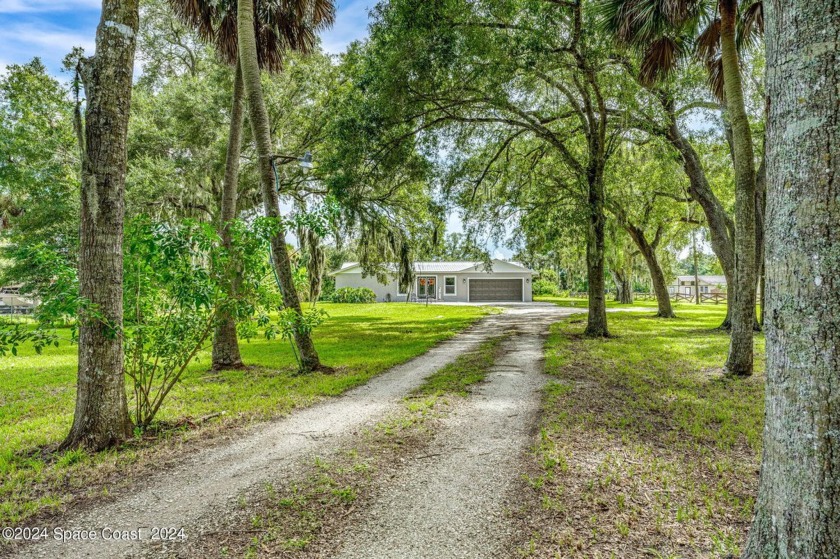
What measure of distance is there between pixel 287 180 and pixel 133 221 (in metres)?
10.0

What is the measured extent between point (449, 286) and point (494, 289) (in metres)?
3.76

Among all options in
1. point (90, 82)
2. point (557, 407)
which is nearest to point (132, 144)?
point (90, 82)

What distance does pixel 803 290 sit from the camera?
1882 millimetres

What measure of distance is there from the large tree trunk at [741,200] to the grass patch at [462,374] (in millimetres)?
4236

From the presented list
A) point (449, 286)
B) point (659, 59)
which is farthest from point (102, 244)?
point (449, 286)

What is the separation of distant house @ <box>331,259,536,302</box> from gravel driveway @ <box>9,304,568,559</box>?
29.6 m

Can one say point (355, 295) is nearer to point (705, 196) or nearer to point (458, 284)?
point (458, 284)

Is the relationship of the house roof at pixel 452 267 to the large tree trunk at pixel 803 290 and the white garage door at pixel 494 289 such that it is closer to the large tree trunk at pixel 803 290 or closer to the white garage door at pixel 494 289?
the white garage door at pixel 494 289

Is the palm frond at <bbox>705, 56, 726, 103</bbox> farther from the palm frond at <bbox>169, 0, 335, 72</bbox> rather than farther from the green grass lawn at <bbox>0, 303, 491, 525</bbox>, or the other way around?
the green grass lawn at <bbox>0, 303, 491, 525</bbox>

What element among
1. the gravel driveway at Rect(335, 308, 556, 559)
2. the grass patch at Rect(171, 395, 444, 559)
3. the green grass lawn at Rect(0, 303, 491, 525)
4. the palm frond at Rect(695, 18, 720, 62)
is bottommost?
the green grass lawn at Rect(0, 303, 491, 525)

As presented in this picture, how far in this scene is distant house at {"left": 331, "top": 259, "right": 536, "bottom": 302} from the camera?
118ft

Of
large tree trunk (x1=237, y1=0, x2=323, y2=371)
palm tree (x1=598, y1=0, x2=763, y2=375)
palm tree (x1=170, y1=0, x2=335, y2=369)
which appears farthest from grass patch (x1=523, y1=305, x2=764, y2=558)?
palm tree (x1=170, y1=0, x2=335, y2=369)

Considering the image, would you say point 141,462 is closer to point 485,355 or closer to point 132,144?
point 485,355

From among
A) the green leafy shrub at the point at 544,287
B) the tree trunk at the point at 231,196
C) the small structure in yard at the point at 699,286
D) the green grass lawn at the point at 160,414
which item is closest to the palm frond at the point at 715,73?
the green grass lawn at the point at 160,414
